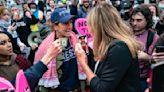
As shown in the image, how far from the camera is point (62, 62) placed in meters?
4.11

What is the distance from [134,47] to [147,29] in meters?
1.62

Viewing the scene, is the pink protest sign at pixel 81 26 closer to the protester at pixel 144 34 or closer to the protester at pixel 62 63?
the protester at pixel 144 34

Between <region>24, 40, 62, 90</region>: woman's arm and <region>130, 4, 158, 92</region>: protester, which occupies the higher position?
<region>24, 40, 62, 90</region>: woman's arm

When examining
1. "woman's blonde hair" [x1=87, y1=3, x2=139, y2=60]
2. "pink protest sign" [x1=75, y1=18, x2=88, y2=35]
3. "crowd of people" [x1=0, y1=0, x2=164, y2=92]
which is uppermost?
"woman's blonde hair" [x1=87, y1=3, x2=139, y2=60]

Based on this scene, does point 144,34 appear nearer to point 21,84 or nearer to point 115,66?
point 115,66

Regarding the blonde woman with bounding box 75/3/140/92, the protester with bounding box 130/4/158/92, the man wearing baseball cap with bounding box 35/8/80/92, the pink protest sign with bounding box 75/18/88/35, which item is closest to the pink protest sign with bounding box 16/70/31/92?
the blonde woman with bounding box 75/3/140/92

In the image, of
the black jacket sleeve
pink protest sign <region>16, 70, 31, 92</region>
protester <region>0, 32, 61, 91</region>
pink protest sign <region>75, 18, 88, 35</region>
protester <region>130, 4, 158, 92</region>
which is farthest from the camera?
pink protest sign <region>75, 18, 88, 35</region>

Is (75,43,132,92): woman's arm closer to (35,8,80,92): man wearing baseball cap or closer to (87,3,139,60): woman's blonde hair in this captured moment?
(87,3,139,60): woman's blonde hair

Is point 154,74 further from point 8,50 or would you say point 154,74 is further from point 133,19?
point 133,19

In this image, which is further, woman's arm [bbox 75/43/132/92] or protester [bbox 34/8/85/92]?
protester [bbox 34/8/85/92]

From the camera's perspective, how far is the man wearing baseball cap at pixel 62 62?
13.3 ft

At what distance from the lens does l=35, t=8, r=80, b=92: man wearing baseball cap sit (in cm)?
406

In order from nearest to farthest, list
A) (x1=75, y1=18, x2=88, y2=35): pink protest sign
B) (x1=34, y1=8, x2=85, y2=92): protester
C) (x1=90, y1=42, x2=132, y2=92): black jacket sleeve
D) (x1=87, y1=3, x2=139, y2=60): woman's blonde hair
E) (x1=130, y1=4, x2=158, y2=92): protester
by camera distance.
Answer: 1. (x1=90, y1=42, x2=132, y2=92): black jacket sleeve
2. (x1=87, y1=3, x2=139, y2=60): woman's blonde hair
3. (x1=34, y1=8, x2=85, y2=92): protester
4. (x1=130, y1=4, x2=158, y2=92): protester
5. (x1=75, y1=18, x2=88, y2=35): pink protest sign

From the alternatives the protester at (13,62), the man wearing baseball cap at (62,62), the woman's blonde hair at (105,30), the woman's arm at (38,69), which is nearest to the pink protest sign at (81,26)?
the man wearing baseball cap at (62,62)
